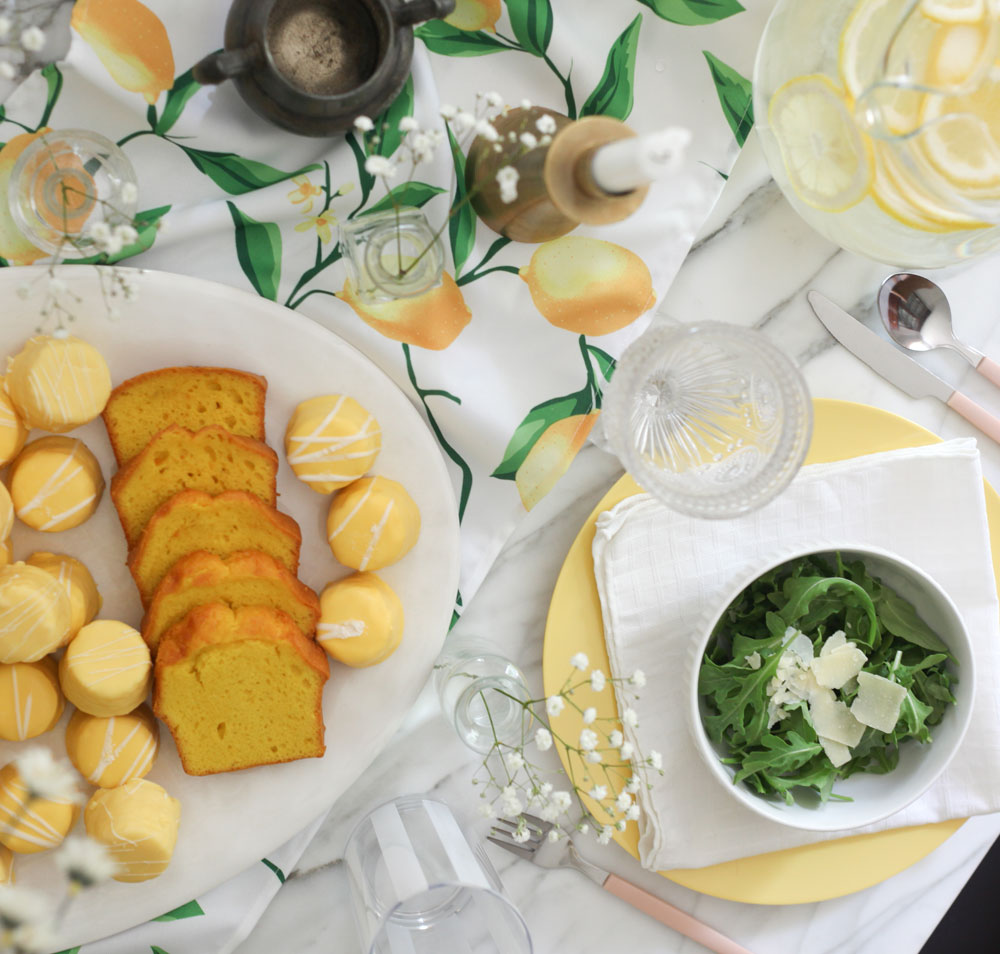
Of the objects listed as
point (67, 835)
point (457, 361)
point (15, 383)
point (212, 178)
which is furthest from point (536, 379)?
point (67, 835)

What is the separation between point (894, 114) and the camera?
0.85 meters

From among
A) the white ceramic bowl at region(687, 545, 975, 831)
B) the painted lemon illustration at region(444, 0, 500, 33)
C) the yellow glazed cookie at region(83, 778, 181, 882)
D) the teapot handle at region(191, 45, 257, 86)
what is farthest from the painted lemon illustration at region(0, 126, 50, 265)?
the white ceramic bowl at region(687, 545, 975, 831)

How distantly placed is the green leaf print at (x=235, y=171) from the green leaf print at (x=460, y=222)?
149 millimetres

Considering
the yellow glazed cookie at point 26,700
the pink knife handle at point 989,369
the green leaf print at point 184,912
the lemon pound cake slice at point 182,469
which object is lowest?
the green leaf print at point 184,912

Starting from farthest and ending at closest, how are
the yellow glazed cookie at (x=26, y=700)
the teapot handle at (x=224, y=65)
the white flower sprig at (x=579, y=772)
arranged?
the white flower sprig at (x=579, y=772), the yellow glazed cookie at (x=26, y=700), the teapot handle at (x=224, y=65)

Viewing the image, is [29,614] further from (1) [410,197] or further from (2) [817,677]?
(2) [817,677]

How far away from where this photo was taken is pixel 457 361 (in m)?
1.05

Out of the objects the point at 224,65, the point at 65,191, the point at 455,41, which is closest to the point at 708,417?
the point at 455,41

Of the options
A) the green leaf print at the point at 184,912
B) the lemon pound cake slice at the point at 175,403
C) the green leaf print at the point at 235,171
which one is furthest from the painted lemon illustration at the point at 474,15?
the green leaf print at the point at 184,912

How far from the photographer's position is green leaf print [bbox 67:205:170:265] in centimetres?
95

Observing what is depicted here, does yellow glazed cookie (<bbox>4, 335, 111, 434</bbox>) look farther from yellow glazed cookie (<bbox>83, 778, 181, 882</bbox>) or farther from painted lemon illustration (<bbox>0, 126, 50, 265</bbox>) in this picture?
yellow glazed cookie (<bbox>83, 778, 181, 882</bbox>)

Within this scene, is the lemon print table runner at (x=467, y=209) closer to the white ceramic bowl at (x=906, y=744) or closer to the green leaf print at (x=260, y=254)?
the green leaf print at (x=260, y=254)

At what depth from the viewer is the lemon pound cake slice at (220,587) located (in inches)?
36.9

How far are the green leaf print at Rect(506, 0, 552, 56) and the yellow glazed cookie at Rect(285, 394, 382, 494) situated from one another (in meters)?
0.44
